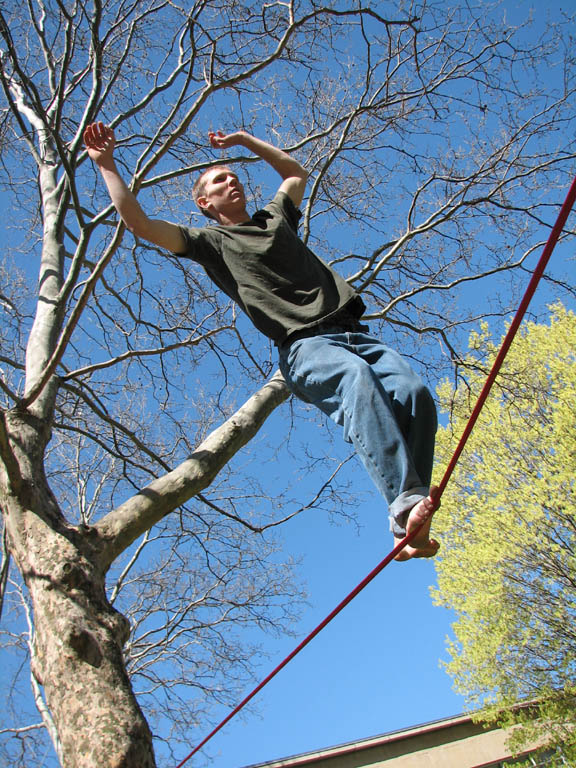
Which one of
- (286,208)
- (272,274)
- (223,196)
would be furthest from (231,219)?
(272,274)

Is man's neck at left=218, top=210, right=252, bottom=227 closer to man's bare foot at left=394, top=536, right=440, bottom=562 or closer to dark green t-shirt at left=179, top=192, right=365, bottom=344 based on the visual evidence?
dark green t-shirt at left=179, top=192, right=365, bottom=344

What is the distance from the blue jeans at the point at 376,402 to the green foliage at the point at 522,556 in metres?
7.42

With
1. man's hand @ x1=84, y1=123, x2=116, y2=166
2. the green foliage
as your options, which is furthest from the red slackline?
the green foliage

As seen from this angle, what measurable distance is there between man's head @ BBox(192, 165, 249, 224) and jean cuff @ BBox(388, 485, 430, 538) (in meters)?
1.51

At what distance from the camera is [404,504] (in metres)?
1.84

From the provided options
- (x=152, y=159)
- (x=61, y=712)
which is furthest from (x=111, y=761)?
(x=152, y=159)

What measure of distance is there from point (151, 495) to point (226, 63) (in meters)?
3.40

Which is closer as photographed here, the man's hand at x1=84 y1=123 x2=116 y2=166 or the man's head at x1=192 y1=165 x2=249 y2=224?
the man's hand at x1=84 y1=123 x2=116 y2=166

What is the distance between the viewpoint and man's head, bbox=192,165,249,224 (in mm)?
2750

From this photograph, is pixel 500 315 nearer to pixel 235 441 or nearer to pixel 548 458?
pixel 235 441

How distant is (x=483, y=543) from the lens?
10430 millimetres

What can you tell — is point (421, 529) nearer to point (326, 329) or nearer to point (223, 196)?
point (326, 329)

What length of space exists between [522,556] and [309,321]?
29.8 ft

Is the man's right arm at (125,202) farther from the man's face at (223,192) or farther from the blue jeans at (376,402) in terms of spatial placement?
the blue jeans at (376,402)
